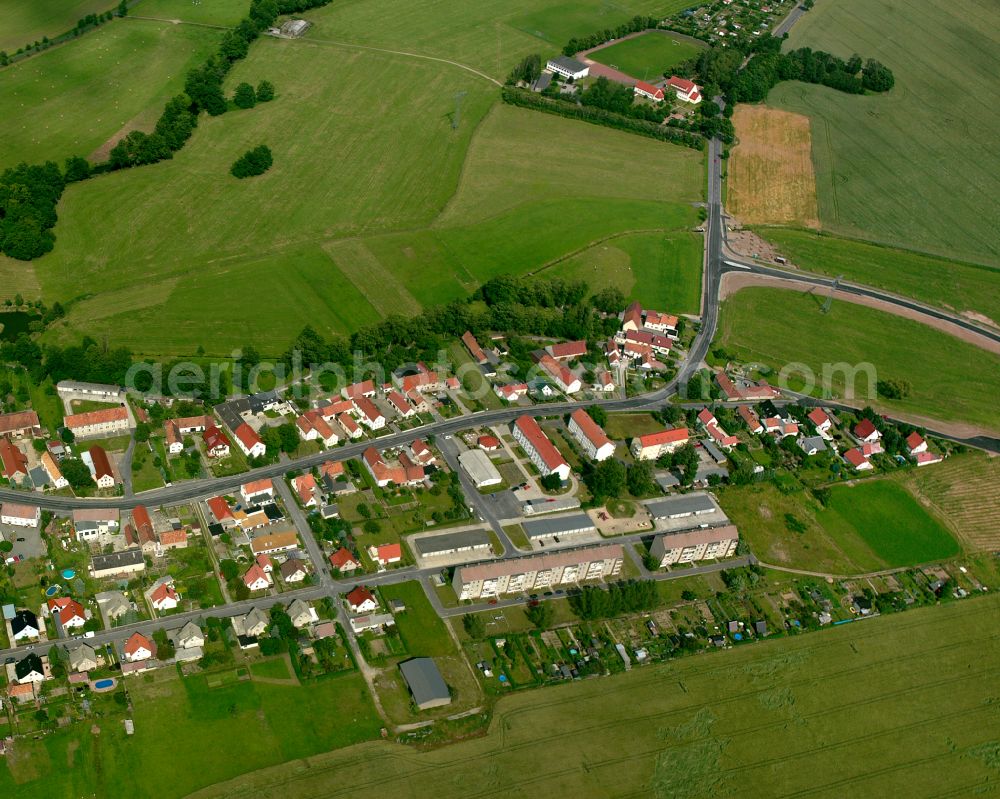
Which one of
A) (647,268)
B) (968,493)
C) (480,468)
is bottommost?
(968,493)

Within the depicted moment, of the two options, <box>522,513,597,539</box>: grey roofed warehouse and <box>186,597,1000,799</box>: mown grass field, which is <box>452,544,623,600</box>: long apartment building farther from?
<box>186,597,1000,799</box>: mown grass field

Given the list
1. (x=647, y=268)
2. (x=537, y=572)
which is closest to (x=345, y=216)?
(x=647, y=268)

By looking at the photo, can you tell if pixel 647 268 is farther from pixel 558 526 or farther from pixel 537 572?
pixel 537 572

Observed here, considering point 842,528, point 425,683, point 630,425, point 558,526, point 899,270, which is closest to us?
point 425,683

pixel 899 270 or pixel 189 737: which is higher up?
pixel 899 270

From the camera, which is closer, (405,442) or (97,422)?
(97,422)

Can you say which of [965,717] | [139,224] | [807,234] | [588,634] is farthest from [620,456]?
[139,224]

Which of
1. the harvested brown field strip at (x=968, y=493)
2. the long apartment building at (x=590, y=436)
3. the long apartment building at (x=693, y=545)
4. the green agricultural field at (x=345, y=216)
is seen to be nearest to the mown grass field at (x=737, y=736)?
the long apartment building at (x=693, y=545)
